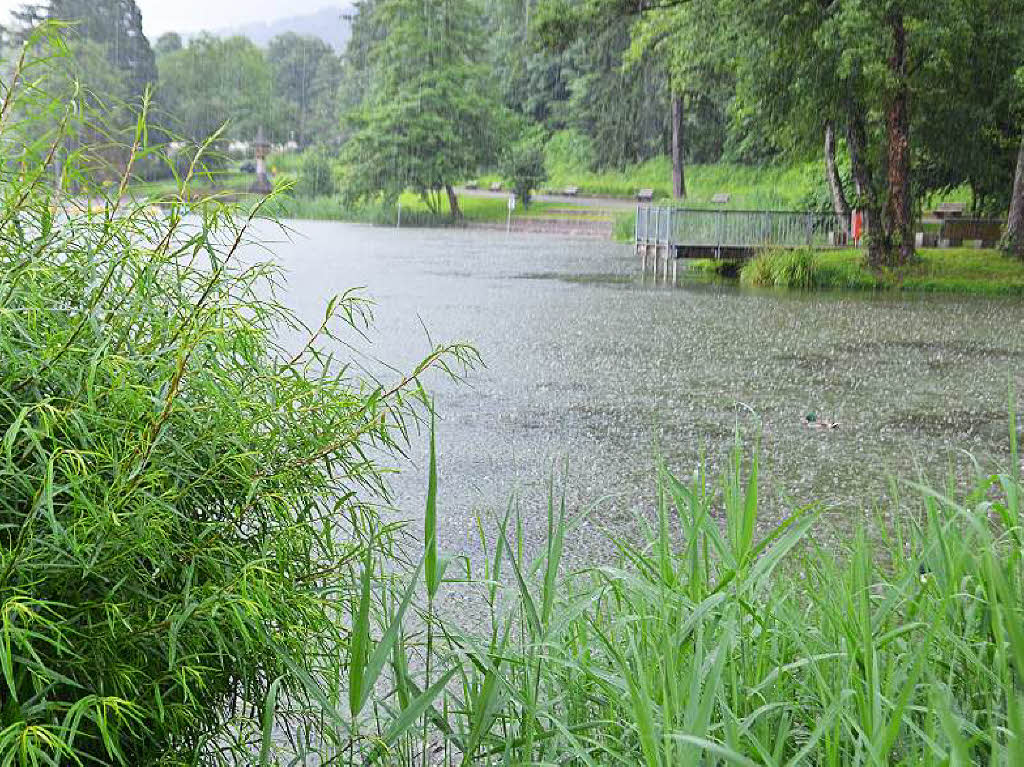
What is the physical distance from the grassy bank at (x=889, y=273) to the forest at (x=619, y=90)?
0.65 metres

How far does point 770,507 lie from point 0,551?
3982mm

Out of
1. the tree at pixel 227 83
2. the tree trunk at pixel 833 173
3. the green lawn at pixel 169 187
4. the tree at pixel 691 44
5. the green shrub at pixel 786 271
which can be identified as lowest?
the green shrub at pixel 786 271

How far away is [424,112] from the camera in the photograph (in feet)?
165

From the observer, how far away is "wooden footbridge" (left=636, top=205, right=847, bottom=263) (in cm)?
2083

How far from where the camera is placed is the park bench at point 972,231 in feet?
79.6

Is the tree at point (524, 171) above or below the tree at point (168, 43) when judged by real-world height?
below

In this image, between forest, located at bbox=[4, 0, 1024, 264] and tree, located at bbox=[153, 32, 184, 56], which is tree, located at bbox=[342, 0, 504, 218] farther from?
tree, located at bbox=[153, 32, 184, 56]

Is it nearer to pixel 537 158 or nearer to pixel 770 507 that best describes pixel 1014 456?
pixel 770 507

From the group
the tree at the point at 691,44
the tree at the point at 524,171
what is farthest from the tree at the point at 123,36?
the tree at the point at 691,44

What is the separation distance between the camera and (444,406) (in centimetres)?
777

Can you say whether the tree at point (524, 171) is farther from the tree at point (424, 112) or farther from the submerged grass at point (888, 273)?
the submerged grass at point (888, 273)

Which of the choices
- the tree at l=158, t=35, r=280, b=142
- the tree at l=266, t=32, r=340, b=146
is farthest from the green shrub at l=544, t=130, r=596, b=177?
the tree at l=266, t=32, r=340, b=146

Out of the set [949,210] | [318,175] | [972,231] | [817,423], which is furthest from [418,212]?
[817,423]

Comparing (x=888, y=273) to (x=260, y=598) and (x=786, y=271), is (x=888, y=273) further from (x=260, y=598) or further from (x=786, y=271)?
(x=260, y=598)
